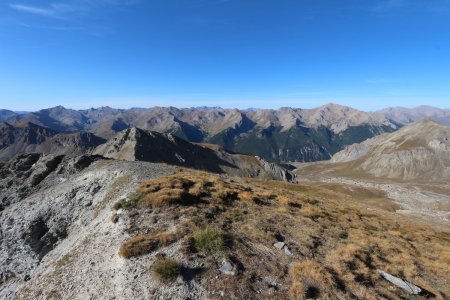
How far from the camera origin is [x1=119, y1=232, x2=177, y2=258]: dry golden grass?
1889cm

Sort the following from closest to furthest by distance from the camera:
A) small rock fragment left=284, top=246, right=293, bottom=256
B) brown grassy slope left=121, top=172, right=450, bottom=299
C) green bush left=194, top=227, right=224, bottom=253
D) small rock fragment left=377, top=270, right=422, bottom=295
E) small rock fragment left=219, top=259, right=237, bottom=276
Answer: brown grassy slope left=121, top=172, right=450, bottom=299
small rock fragment left=219, top=259, right=237, bottom=276
small rock fragment left=377, top=270, right=422, bottom=295
green bush left=194, top=227, right=224, bottom=253
small rock fragment left=284, top=246, right=293, bottom=256

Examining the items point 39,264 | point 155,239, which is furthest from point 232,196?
point 39,264

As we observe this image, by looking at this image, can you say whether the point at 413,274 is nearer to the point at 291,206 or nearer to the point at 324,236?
the point at 324,236

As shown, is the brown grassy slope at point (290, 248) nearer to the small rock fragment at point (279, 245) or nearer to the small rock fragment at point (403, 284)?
the small rock fragment at point (279, 245)

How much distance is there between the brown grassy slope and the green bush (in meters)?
0.45

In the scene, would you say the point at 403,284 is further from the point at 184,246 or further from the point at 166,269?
the point at 166,269

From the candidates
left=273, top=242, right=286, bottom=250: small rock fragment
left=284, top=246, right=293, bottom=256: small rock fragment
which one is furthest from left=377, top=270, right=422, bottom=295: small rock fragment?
left=273, top=242, right=286, bottom=250: small rock fragment

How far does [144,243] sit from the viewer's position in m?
19.5

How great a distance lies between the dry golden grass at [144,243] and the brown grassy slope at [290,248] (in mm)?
1202

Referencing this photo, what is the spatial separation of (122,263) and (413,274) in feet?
62.0

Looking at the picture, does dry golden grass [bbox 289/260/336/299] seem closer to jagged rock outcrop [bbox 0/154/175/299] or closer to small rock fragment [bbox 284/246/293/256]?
small rock fragment [bbox 284/246/293/256]

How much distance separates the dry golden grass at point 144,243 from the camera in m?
18.9

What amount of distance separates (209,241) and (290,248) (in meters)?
5.77

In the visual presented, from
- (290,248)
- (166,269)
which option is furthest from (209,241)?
(290,248)
